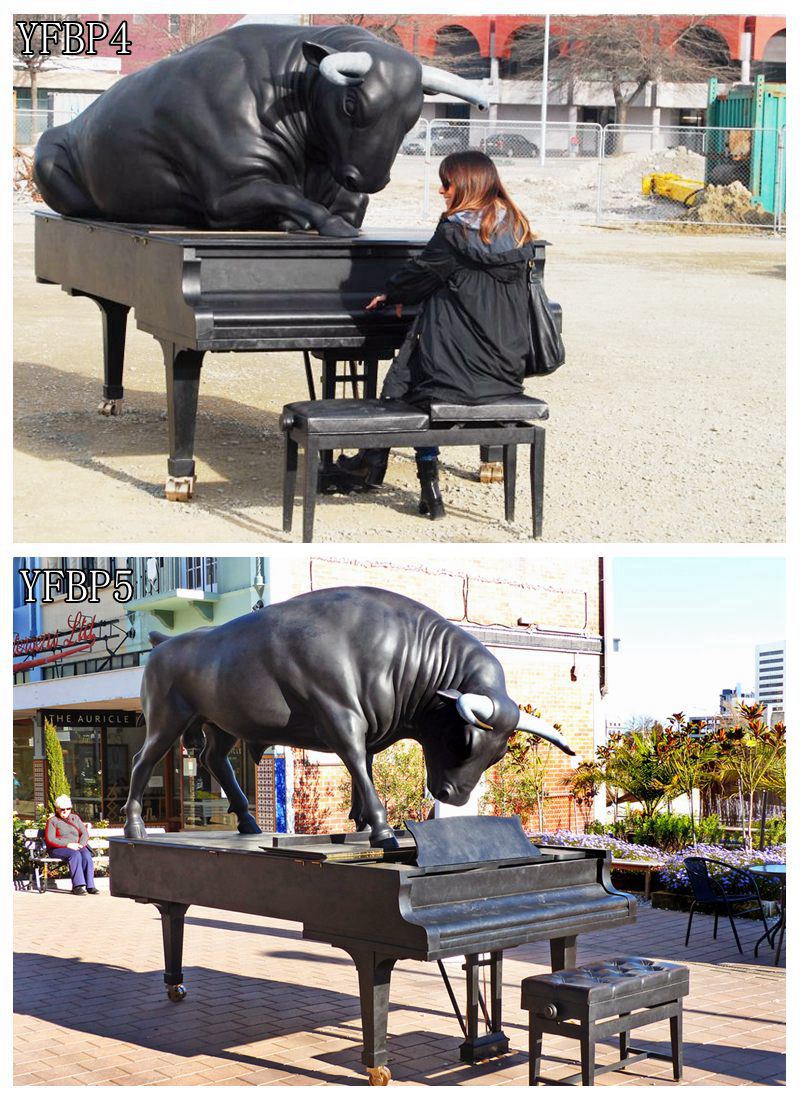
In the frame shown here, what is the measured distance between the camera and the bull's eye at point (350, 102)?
791cm

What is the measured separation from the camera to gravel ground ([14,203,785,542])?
7789 mm

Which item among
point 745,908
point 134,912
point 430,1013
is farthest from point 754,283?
point 430,1013

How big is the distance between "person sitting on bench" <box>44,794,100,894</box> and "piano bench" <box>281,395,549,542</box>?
6.36m

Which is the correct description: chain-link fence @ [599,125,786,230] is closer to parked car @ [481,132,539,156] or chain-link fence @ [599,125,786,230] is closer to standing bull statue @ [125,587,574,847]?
parked car @ [481,132,539,156]

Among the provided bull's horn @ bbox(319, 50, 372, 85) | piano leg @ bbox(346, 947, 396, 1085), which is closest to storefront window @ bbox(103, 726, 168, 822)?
bull's horn @ bbox(319, 50, 372, 85)

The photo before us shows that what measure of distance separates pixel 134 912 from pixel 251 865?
6273mm

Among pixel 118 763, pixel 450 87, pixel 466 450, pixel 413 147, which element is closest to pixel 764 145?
pixel 413 147

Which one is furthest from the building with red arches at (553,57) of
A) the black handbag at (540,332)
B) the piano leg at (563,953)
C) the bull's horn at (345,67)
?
the piano leg at (563,953)

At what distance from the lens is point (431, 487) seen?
A: 791 cm

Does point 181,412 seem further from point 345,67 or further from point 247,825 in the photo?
point 247,825

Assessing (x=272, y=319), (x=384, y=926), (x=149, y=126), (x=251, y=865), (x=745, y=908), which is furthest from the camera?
(x=745, y=908)

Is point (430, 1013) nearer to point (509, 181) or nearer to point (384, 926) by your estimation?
point (384, 926)

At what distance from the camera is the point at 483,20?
3722 centimetres

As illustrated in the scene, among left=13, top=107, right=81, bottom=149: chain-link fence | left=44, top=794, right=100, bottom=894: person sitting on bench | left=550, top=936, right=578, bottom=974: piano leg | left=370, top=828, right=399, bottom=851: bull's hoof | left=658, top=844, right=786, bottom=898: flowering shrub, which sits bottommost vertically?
left=44, top=794, right=100, bottom=894: person sitting on bench
